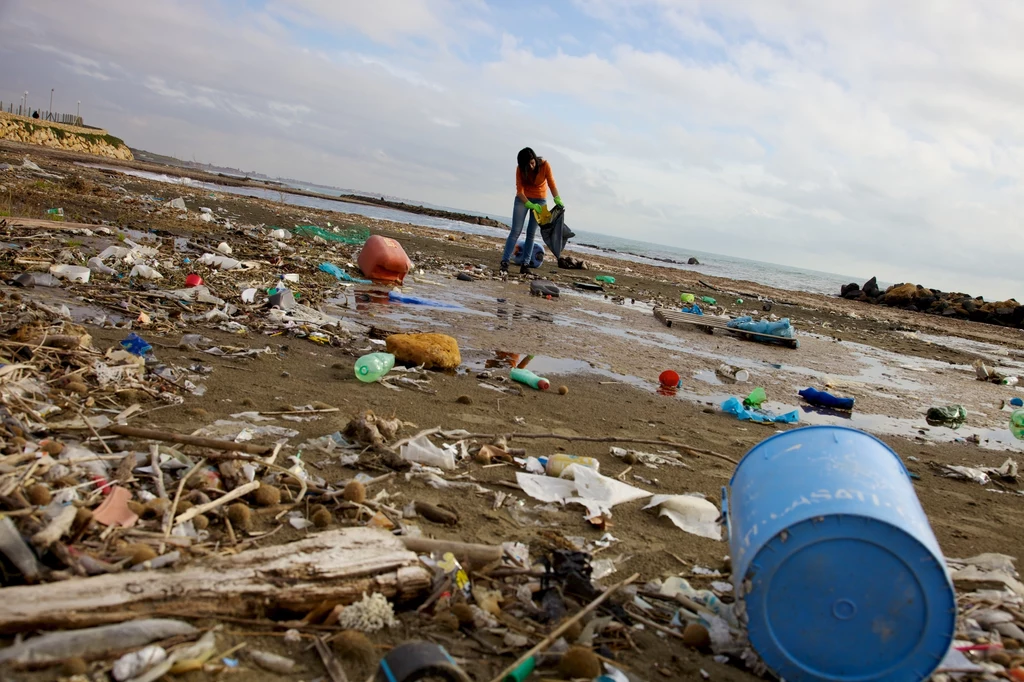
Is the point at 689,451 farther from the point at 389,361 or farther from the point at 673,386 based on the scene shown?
the point at 389,361

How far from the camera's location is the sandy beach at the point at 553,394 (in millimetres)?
2875

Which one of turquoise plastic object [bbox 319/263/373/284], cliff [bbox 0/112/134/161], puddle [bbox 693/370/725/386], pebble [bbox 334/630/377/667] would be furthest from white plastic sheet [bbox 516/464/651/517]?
cliff [bbox 0/112/134/161]

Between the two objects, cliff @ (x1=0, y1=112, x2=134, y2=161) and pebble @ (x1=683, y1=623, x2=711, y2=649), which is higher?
cliff @ (x1=0, y1=112, x2=134, y2=161)

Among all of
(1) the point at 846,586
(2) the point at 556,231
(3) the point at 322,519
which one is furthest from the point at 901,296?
(3) the point at 322,519

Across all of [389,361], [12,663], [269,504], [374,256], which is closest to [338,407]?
[389,361]

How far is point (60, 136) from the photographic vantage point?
143 feet

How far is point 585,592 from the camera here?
2.36m

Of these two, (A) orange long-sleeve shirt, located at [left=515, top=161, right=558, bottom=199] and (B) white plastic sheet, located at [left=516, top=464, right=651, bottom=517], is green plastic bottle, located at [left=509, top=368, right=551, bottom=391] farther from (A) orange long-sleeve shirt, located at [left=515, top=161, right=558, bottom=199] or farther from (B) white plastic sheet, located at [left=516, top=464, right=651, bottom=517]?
(A) orange long-sleeve shirt, located at [left=515, top=161, right=558, bottom=199]

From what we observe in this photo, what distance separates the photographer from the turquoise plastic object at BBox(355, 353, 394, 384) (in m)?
4.74

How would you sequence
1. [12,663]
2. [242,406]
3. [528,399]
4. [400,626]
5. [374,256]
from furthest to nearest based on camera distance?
[374,256] → [528,399] → [242,406] → [400,626] → [12,663]

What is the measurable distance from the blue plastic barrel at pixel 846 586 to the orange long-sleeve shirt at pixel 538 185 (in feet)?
36.7

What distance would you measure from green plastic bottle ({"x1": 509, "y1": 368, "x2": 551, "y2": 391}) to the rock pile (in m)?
25.2

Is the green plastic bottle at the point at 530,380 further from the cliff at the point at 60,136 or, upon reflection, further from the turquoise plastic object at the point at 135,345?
the cliff at the point at 60,136

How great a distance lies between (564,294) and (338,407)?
8.81 meters
